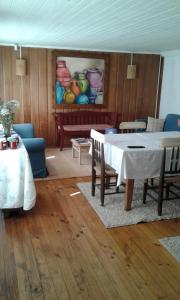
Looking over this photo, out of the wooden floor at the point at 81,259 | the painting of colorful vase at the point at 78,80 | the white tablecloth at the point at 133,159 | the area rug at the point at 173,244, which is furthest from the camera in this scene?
the painting of colorful vase at the point at 78,80

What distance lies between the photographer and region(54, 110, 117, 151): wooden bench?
566 cm

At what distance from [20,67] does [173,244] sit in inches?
175

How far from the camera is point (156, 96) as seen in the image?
263 inches

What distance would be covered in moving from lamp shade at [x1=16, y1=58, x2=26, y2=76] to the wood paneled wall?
162 millimetres

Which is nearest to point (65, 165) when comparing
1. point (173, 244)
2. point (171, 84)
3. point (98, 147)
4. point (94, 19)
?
point (98, 147)

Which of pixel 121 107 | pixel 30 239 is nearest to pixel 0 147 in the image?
pixel 30 239

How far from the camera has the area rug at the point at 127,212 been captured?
9.54 feet

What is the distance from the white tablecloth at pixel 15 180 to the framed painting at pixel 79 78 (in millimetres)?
3338

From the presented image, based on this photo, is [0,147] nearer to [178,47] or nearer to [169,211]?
[169,211]

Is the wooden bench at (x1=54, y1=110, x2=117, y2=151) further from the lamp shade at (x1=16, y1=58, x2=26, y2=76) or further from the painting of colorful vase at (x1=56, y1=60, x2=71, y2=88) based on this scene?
the lamp shade at (x1=16, y1=58, x2=26, y2=76)

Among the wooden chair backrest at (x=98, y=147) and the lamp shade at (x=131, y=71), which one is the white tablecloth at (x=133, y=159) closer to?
the wooden chair backrest at (x=98, y=147)

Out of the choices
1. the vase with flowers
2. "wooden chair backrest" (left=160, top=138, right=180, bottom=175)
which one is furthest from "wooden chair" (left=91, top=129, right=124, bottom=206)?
the vase with flowers

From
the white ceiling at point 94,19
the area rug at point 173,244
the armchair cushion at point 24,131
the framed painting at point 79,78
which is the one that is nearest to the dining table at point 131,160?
the area rug at point 173,244

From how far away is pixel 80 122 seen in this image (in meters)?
6.22
